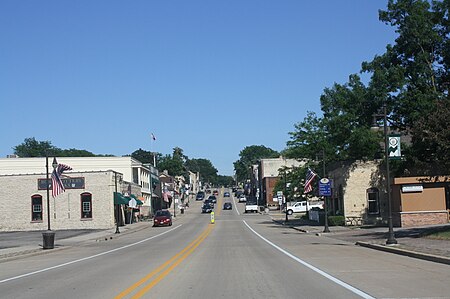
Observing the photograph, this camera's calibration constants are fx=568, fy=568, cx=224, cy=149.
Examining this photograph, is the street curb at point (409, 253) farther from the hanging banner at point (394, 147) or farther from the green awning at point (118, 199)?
the green awning at point (118, 199)

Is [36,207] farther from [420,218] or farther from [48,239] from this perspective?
[420,218]

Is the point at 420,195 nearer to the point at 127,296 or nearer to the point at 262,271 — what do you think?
the point at 262,271

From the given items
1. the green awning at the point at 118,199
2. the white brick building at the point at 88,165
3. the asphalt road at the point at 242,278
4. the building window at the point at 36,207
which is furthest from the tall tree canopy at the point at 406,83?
the white brick building at the point at 88,165

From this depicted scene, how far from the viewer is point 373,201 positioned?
46375 millimetres

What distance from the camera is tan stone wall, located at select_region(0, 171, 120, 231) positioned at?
190 ft

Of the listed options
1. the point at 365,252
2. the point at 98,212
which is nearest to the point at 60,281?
the point at 365,252

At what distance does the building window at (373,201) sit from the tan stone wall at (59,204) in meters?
26.2

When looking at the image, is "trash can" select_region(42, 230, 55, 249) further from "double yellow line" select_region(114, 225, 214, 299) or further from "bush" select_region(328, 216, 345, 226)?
"bush" select_region(328, 216, 345, 226)

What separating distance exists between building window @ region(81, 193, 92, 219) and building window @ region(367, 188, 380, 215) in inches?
1112

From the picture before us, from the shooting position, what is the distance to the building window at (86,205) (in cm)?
5828

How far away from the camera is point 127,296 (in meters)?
12.0

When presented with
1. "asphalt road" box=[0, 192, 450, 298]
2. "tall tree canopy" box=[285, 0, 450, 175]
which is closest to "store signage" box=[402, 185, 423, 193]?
"tall tree canopy" box=[285, 0, 450, 175]

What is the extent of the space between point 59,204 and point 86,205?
2.69 meters

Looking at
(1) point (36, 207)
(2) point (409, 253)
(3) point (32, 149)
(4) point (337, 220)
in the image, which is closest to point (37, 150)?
(3) point (32, 149)
